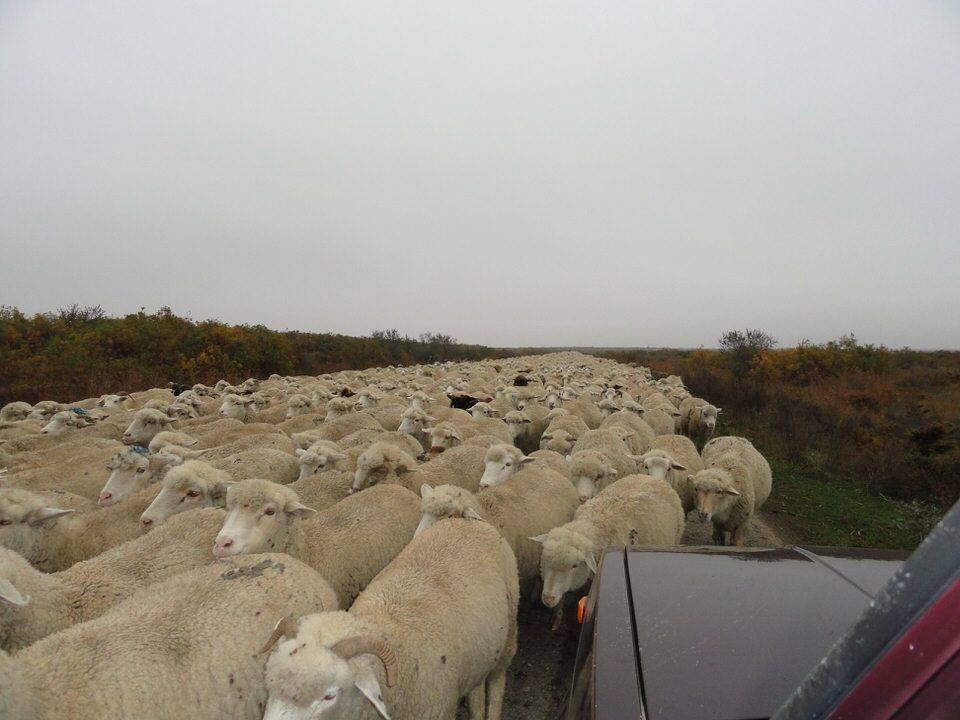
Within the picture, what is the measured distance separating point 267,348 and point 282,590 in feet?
77.9

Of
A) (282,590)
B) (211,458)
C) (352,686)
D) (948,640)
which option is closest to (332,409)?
(211,458)

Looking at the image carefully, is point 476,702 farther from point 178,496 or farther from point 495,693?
point 178,496

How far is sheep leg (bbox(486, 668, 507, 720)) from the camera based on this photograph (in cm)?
341

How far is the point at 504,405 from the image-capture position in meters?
12.5

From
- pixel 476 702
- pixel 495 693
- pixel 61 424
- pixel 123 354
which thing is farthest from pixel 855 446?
pixel 123 354

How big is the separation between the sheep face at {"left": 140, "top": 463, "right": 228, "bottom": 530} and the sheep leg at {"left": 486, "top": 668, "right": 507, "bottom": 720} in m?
3.17

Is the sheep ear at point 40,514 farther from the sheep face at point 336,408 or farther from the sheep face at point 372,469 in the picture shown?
the sheep face at point 336,408

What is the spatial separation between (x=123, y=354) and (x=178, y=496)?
19142 mm

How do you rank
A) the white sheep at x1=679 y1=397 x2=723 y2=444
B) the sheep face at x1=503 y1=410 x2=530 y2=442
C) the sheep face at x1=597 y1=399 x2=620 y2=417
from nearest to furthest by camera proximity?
the sheep face at x1=503 y1=410 x2=530 y2=442, the white sheep at x1=679 y1=397 x2=723 y2=444, the sheep face at x1=597 y1=399 x2=620 y2=417

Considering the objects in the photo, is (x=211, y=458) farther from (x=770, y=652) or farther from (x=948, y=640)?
(x=948, y=640)

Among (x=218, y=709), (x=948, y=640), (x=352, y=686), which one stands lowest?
(x=218, y=709)

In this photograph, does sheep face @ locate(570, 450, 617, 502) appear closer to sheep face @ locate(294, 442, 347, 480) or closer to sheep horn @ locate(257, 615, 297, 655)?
sheep face @ locate(294, 442, 347, 480)

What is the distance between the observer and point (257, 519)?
3.50 m

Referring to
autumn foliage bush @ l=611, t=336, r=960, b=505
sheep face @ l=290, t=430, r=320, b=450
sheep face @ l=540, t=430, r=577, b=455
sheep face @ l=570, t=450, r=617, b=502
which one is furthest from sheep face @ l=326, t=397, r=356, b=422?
autumn foliage bush @ l=611, t=336, r=960, b=505
